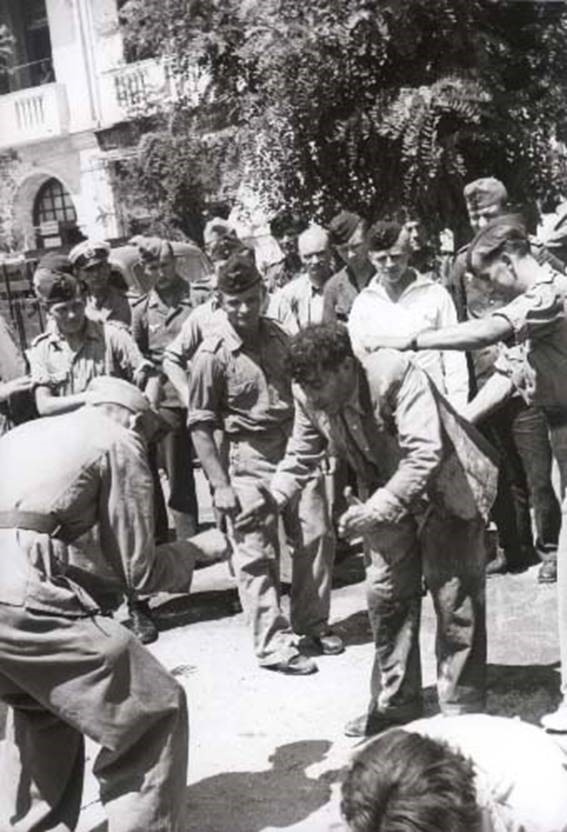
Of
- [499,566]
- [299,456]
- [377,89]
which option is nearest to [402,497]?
[299,456]

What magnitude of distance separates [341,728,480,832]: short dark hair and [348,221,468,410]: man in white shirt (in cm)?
367

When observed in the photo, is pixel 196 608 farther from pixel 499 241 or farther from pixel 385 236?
pixel 499 241

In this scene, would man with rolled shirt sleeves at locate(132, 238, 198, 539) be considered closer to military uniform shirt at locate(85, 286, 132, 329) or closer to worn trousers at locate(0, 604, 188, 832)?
military uniform shirt at locate(85, 286, 132, 329)

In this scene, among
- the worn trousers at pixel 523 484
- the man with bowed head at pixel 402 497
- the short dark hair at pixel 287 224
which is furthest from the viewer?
the short dark hair at pixel 287 224

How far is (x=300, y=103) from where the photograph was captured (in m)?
8.89

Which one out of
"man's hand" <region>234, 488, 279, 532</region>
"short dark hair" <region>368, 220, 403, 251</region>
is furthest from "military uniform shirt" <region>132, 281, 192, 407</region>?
"man's hand" <region>234, 488, 279, 532</region>

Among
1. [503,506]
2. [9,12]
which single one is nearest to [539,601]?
[503,506]

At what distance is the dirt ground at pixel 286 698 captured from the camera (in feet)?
15.0

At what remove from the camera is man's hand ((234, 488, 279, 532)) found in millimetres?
5295

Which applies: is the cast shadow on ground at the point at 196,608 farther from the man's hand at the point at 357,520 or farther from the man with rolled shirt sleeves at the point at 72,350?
the man's hand at the point at 357,520

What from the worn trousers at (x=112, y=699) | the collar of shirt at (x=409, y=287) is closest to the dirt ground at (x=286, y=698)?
the worn trousers at (x=112, y=699)

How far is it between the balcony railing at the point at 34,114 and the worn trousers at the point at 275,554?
5447mm

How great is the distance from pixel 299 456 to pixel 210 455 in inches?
36.6

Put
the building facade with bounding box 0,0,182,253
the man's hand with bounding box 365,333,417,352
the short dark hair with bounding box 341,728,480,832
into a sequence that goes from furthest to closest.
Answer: the building facade with bounding box 0,0,182,253
the man's hand with bounding box 365,333,417,352
the short dark hair with bounding box 341,728,480,832
